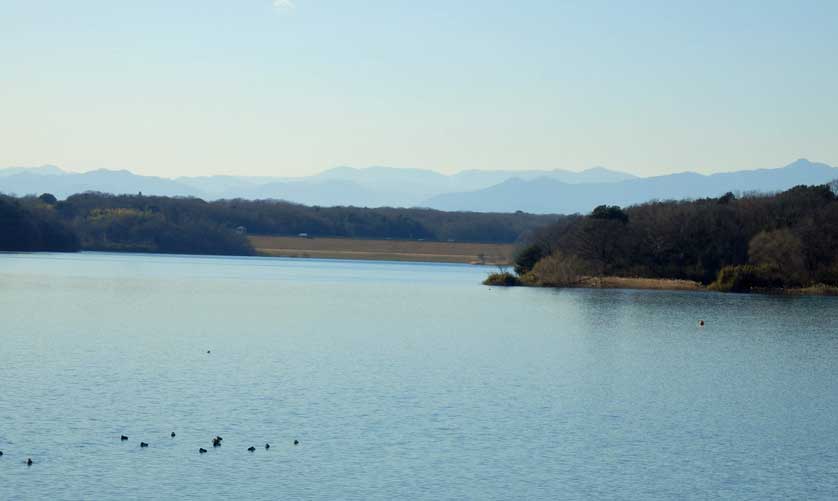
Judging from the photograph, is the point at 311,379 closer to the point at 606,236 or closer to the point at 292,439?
the point at 292,439

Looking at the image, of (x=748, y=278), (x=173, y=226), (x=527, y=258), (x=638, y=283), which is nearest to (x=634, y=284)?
(x=638, y=283)

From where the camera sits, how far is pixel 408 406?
84.8 feet

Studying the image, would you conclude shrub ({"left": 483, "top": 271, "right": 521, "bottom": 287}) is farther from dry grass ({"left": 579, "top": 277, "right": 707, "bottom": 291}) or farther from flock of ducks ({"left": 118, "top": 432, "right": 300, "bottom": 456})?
flock of ducks ({"left": 118, "top": 432, "right": 300, "bottom": 456})

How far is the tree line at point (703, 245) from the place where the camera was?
81.9 metres

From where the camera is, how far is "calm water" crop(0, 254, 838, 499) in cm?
1905

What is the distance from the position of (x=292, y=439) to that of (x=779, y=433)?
35.8ft

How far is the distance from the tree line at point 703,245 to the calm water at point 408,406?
29132 mm

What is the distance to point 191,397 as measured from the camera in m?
26.3

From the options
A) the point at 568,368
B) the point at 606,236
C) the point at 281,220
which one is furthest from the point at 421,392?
the point at 281,220

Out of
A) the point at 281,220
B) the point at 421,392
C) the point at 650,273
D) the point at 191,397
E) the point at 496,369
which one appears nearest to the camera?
the point at 191,397

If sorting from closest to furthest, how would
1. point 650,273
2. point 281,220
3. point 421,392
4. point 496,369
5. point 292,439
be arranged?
1. point 292,439
2. point 421,392
3. point 496,369
4. point 650,273
5. point 281,220

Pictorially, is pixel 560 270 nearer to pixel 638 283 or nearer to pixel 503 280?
pixel 503 280

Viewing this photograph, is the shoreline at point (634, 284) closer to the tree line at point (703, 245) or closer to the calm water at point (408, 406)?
the tree line at point (703, 245)

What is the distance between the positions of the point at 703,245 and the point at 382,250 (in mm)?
75888
